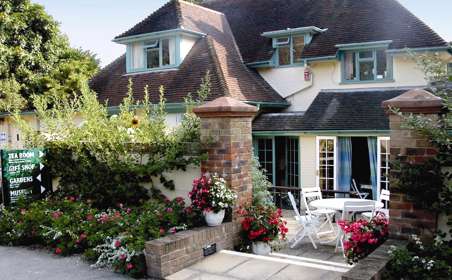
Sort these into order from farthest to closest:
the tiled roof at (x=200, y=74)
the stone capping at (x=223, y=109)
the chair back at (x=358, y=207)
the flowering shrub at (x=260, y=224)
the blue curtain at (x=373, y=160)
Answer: the tiled roof at (x=200, y=74) < the blue curtain at (x=373, y=160) < the chair back at (x=358, y=207) < the flowering shrub at (x=260, y=224) < the stone capping at (x=223, y=109)

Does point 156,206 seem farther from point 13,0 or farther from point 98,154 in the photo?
point 13,0

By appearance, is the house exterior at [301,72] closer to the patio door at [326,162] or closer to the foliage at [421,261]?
the patio door at [326,162]

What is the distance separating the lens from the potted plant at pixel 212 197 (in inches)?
243

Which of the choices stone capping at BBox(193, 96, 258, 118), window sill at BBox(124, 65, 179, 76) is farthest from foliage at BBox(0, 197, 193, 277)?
window sill at BBox(124, 65, 179, 76)

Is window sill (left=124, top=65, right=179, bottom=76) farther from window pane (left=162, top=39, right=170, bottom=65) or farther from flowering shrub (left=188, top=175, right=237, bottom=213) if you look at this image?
flowering shrub (left=188, top=175, right=237, bottom=213)

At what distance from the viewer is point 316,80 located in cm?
1603

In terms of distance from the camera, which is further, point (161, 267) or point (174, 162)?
point (174, 162)

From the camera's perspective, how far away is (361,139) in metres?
13.9

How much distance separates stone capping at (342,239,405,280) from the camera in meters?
4.06

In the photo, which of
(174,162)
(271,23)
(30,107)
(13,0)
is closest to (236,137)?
(174,162)

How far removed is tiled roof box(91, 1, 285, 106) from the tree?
4.94 m

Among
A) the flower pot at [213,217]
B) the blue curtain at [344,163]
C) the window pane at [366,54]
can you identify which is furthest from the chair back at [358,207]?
the window pane at [366,54]

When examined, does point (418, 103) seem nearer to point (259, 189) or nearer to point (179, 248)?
point (259, 189)

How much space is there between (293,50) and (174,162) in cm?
1104
